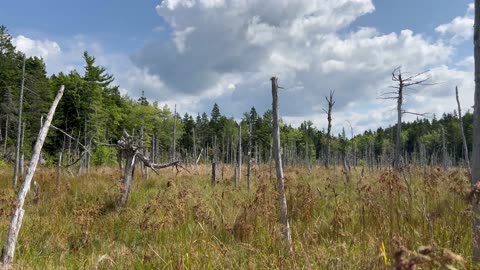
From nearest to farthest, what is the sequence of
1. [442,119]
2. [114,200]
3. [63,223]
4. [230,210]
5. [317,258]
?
[317,258] < [63,223] < [230,210] < [114,200] < [442,119]

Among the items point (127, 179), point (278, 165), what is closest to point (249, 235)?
point (278, 165)

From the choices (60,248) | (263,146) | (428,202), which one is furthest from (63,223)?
(263,146)

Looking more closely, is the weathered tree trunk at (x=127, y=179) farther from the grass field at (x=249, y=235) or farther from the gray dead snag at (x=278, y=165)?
the gray dead snag at (x=278, y=165)

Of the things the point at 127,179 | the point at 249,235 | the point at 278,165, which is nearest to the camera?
the point at 278,165

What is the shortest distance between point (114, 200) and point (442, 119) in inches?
4317

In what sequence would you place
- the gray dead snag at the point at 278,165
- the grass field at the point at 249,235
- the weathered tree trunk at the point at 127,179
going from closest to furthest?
1. the grass field at the point at 249,235
2. the gray dead snag at the point at 278,165
3. the weathered tree trunk at the point at 127,179

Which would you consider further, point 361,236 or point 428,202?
point 428,202

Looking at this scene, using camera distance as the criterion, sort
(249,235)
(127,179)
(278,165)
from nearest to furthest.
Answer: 1. (278,165)
2. (249,235)
3. (127,179)

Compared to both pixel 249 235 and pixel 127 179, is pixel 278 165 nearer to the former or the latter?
pixel 249 235

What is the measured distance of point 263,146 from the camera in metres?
64.7

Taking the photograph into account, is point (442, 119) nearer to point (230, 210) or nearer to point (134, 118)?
point (134, 118)

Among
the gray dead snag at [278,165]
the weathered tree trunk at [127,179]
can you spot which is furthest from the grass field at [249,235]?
the weathered tree trunk at [127,179]

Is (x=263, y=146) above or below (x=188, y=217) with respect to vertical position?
above

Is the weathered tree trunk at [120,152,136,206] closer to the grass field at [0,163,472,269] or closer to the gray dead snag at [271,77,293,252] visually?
the grass field at [0,163,472,269]
